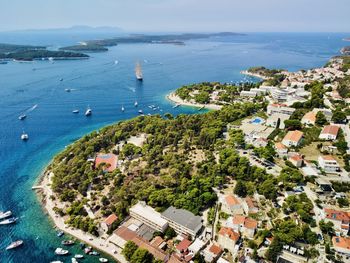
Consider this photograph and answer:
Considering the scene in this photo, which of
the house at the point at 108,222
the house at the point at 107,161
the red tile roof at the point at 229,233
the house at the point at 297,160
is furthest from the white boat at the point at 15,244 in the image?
the house at the point at 297,160

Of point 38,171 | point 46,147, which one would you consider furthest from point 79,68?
point 38,171

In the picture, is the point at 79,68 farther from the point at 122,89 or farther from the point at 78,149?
the point at 78,149

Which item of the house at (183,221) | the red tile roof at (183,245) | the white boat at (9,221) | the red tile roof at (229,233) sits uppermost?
the red tile roof at (229,233)

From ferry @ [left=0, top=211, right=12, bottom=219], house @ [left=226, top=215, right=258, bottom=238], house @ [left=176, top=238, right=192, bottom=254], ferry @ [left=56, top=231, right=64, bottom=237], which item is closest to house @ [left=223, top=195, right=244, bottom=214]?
house @ [left=226, top=215, right=258, bottom=238]

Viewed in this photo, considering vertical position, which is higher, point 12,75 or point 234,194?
point 12,75

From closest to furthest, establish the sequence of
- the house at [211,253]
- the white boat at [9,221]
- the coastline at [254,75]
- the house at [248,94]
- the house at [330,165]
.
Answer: the house at [211,253] < the white boat at [9,221] < the house at [330,165] < the house at [248,94] < the coastline at [254,75]

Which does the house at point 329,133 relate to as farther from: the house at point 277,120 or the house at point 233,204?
Answer: the house at point 233,204
